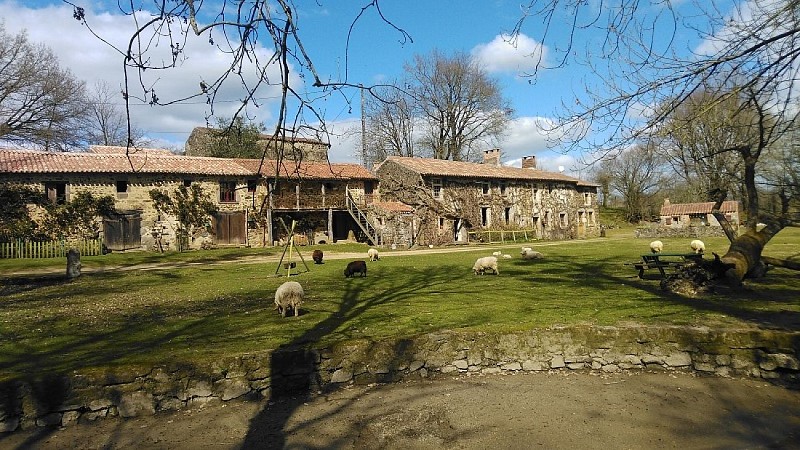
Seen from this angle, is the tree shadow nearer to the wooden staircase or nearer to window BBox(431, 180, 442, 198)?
the wooden staircase

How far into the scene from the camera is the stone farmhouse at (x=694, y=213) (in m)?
42.9

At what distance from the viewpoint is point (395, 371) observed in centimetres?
742

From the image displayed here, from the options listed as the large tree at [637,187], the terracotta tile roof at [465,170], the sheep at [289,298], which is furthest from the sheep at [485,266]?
the large tree at [637,187]

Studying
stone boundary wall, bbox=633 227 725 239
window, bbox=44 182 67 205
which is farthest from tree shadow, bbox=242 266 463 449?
stone boundary wall, bbox=633 227 725 239

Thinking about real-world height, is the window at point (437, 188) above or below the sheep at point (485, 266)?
above

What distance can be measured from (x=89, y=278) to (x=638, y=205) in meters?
55.9

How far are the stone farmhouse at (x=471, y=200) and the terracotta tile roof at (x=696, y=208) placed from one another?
34.5 ft

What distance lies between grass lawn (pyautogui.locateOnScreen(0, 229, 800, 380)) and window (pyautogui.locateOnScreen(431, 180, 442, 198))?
1670 centimetres

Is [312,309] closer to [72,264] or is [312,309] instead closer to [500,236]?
[72,264]

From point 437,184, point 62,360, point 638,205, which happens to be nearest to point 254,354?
point 62,360

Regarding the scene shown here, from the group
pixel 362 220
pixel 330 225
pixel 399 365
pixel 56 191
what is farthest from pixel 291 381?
pixel 362 220

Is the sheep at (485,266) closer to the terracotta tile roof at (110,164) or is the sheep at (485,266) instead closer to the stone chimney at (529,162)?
the terracotta tile roof at (110,164)

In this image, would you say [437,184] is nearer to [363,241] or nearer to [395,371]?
[363,241]

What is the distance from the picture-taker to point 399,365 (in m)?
7.45
